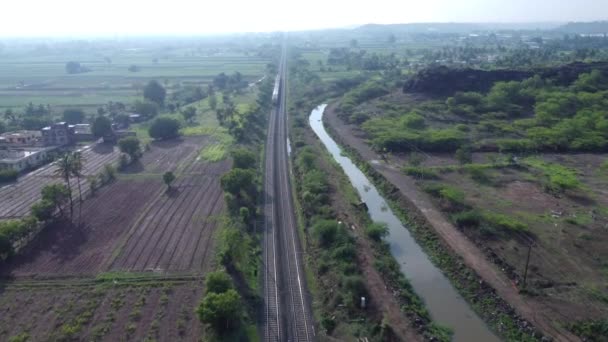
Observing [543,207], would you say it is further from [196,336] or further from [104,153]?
[104,153]

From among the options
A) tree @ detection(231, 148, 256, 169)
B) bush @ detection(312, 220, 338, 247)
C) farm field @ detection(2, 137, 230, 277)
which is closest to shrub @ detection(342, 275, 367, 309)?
bush @ detection(312, 220, 338, 247)

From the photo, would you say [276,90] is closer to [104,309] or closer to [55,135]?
[55,135]

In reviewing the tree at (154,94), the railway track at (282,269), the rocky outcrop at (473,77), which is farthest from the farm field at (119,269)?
the rocky outcrop at (473,77)

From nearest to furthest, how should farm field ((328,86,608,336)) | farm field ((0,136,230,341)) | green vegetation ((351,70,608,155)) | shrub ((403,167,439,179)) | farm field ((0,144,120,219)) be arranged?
farm field ((0,136,230,341)) → farm field ((328,86,608,336)) → farm field ((0,144,120,219)) → shrub ((403,167,439,179)) → green vegetation ((351,70,608,155))

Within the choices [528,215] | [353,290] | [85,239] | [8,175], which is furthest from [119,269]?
[528,215]

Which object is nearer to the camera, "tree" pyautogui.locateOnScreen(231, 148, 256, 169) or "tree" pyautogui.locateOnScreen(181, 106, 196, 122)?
"tree" pyautogui.locateOnScreen(231, 148, 256, 169)

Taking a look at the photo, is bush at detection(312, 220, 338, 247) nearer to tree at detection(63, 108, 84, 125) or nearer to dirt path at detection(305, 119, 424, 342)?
dirt path at detection(305, 119, 424, 342)
